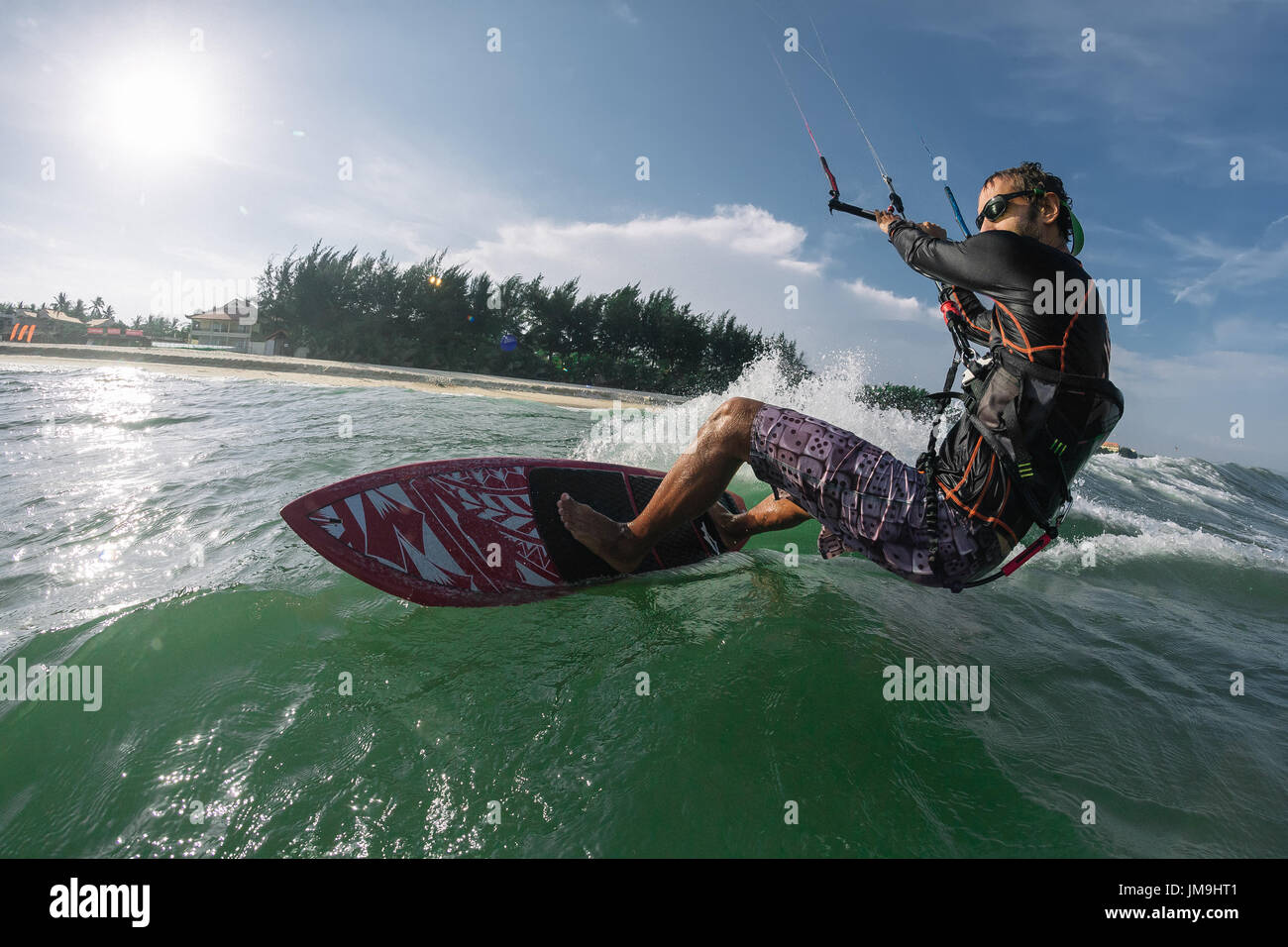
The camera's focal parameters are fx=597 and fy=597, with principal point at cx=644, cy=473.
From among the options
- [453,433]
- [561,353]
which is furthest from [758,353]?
[453,433]

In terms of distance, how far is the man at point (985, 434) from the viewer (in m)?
2.44

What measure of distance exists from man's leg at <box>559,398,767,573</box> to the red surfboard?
0.80 m

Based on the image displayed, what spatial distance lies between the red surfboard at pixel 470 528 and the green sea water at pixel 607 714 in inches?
8.0

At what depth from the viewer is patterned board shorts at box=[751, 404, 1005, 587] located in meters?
2.59

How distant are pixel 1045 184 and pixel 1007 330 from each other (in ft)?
2.58

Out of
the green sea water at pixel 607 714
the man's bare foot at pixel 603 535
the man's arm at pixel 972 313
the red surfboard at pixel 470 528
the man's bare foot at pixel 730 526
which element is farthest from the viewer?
the man's bare foot at pixel 730 526

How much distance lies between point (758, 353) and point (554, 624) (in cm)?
4353

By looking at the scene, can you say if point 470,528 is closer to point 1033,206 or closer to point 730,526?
point 730,526

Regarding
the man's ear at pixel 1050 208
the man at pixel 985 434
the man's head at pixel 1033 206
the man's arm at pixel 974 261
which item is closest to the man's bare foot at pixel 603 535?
the man at pixel 985 434

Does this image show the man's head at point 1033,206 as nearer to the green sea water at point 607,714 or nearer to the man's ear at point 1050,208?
the man's ear at point 1050,208

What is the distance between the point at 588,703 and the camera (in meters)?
2.48

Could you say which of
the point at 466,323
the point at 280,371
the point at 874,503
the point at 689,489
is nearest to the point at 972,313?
the point at 874,503
